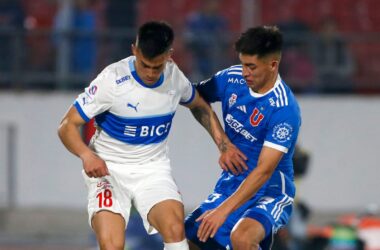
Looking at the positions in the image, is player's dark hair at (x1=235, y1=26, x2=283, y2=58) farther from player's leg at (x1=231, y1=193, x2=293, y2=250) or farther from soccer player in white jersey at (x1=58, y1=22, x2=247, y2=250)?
player's leg at (x1=231, y1=193, x2=293, y2=250)

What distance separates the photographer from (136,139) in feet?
34.9

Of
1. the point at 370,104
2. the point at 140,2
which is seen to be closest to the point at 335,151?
the point at 370,104

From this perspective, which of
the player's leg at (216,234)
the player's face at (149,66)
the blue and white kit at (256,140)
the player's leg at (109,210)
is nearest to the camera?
the player's face at (149,66)

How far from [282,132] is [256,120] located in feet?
0.77

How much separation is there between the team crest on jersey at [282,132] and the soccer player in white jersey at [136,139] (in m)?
0.33

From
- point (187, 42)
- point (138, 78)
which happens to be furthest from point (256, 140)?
point (187, 42)

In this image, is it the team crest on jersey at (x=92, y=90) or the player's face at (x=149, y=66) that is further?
the team crest on jersey at (x=92, y=90)

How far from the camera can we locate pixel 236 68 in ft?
35.4

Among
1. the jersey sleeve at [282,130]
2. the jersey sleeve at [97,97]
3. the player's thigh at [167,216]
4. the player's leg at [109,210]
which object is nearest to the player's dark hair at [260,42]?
the jersey sleeve at [282,130]

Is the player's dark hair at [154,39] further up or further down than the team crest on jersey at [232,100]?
further up

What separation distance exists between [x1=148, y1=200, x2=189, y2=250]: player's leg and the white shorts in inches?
3.2

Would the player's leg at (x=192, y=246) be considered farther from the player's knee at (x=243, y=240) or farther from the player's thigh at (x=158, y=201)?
the player's knee at (x=243, y=240)

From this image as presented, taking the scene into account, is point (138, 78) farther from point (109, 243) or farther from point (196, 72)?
point (196, 72)

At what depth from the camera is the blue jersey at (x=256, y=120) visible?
1045 cm
